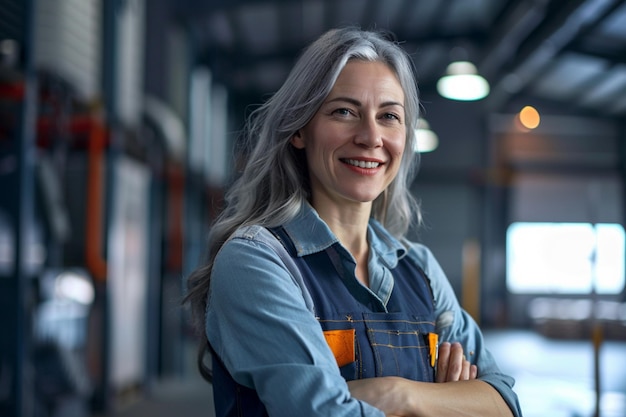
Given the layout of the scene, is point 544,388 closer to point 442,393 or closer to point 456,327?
point 456,327

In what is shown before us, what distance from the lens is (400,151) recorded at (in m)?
1.93

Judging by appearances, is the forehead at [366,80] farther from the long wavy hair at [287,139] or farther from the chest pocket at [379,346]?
the chest pocket at [379,346]

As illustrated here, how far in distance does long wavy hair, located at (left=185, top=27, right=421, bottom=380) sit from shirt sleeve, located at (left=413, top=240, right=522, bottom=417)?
1.36 ft

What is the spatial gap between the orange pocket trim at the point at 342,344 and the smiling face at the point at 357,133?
361 mm

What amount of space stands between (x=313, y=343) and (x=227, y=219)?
0.48 m

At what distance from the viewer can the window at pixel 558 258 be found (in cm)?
1970

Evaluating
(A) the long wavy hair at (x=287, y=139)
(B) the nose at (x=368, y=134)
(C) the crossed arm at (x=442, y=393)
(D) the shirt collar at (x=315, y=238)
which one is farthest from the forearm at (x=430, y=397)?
(B) the nose at (x=368, y=134)

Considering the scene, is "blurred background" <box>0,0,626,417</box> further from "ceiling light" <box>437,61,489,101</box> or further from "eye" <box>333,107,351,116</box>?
"eye" <box>333,107,351,116</box>

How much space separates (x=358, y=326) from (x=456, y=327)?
413mm

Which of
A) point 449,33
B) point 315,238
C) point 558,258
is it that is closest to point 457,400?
point 315,238

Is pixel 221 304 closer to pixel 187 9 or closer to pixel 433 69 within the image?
pixel 187 9

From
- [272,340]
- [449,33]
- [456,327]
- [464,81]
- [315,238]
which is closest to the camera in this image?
[272,340]

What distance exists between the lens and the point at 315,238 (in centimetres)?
182

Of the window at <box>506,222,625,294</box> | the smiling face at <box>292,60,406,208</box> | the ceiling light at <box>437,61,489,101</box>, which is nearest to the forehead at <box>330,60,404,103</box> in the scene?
the smiling face at <box>292,60,406,208</box>
